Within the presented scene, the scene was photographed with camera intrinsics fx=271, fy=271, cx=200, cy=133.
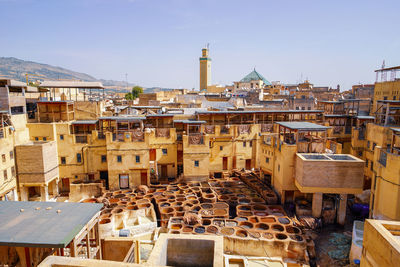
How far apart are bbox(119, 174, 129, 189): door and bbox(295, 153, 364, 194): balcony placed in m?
18.7

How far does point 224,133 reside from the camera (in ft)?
113

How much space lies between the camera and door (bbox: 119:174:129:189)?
30.6 m

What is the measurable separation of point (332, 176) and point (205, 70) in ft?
236

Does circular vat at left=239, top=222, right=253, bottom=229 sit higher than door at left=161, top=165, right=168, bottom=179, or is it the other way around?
door at left=161, top=165, right=168, bottom=179

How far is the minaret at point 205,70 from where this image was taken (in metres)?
87.0

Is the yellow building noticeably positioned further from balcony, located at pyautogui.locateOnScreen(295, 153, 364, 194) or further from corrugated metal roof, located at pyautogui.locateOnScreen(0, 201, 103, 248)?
corrugated metal roof, located at pyautogui.locateOnScreen(0, 201, 103, 248)

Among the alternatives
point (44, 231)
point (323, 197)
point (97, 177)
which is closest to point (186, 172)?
point (97, 177)

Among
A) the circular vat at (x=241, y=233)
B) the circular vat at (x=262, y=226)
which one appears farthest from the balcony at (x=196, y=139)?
the circular vat at (x=241, y=233)

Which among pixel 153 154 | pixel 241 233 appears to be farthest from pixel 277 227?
pixel 153 154

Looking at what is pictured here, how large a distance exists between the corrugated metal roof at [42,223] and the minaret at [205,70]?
78010 mm

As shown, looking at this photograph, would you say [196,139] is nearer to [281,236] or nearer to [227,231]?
[227,231]

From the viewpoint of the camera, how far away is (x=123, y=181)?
1213 inches

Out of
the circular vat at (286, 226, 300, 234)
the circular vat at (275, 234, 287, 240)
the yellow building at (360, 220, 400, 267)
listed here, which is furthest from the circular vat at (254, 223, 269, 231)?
the yellow building at (360, 220, 400, 267)

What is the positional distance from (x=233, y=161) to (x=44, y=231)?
1026 inches
